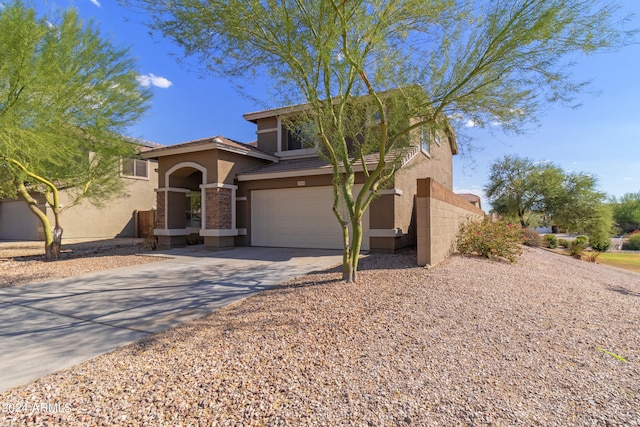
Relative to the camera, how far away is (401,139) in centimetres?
795

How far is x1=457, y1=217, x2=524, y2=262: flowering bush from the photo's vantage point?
35.0 feet

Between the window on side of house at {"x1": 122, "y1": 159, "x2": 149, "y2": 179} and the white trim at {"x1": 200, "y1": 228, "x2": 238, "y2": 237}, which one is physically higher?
the window on side of house at {"x1": 122, "y1": 159, "x2": 149, "y2": 179}

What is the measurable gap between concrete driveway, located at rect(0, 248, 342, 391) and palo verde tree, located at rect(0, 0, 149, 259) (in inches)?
140

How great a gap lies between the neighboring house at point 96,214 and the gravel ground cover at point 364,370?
18218 millimetres

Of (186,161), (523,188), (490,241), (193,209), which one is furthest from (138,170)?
(523,188)

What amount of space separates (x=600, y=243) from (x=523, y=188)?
6.94 m

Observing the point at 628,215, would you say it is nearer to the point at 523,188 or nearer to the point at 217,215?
the point at 523,188

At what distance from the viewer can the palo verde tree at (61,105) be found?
7.85 metres

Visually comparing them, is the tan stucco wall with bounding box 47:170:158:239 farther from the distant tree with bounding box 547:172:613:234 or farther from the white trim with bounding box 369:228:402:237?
the distant tree with bounding box 547:172:613:234

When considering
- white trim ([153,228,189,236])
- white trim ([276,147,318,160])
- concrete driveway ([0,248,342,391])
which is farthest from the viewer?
white trim ([276,147,318,160])

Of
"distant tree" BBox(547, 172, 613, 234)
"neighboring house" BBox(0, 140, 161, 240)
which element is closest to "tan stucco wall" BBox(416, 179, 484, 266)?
"neighboring house" BBox(0, 140, 161, 240)

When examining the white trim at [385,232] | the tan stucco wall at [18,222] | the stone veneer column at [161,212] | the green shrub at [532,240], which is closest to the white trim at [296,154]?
the white trim at [385,232]

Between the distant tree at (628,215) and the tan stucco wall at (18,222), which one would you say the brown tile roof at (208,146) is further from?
the distant tree at (628,215)

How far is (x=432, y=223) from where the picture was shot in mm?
8312
